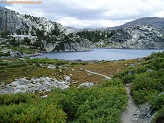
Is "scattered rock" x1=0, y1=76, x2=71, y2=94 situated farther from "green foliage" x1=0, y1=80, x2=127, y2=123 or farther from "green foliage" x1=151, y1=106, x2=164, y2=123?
"green foliage" x1=151, y1=106, x2=164, y2=123

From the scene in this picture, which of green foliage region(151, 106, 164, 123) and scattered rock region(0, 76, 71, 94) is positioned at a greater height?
green foliage region(151, 106, 164, 123)

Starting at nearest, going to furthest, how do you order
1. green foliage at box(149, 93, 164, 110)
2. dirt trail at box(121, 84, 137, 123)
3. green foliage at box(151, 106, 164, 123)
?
1. green foliage at box(151, 106, 164, 123)
2. green foliage at box(149, 93, 164, 110)
3. dirt trail at box(121, 84, 137, 123)

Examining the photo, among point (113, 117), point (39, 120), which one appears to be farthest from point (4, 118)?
point (113, 117)

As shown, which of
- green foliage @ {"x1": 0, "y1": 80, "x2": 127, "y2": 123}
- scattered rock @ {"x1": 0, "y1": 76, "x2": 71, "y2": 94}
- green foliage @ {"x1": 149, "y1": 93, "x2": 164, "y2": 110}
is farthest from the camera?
scattered rock @ {"x1": 0, "y1": 76, "x2": 71, "y2": 94}

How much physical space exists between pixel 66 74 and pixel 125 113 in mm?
32344

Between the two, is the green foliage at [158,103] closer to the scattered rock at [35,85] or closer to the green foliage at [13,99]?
the green foliage at [13,99]

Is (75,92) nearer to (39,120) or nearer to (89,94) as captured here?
(89,94)

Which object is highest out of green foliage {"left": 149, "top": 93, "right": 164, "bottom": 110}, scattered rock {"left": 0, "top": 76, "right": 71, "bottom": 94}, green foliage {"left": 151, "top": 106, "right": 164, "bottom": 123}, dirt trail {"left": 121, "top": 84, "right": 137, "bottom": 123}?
green foliage {"left": 149, "top": 93, "right": 164, "bottom": 110}

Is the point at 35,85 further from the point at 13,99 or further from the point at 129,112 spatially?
the point at 129,112

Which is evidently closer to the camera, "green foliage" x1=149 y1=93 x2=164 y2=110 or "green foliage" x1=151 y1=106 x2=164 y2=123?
"green foliage" x1=151 y1=106 x2=164 y2=123

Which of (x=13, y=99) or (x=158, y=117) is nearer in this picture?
(x=158, y=117)

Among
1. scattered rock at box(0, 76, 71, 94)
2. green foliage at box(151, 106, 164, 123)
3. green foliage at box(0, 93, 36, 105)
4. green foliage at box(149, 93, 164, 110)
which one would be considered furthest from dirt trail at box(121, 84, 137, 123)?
scattered rock at box(0, 76, 71, 94)

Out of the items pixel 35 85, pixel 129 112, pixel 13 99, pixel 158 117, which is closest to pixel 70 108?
pixel 129 112

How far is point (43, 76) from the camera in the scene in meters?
49.6
